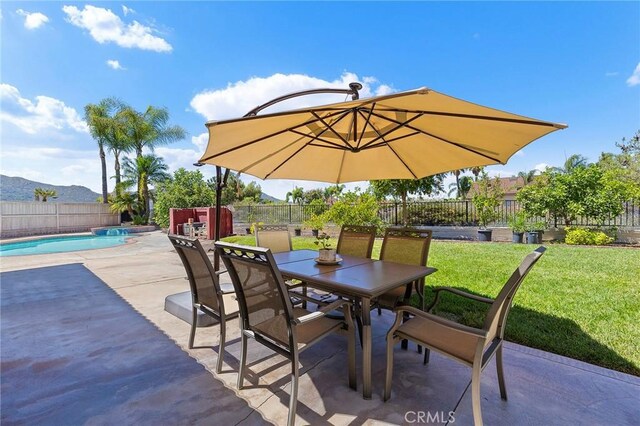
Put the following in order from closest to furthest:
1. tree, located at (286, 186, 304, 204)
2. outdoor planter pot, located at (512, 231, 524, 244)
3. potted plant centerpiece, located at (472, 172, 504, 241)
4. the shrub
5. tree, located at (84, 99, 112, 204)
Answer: the shrub, outdoor planter pot, located at (512, 231, 524, 244), potted plant centerpiece, located at (472, 172, 504, 241), tree, located at (84, 99, 112, 204), tree, located at (286, 186, 304, 204)

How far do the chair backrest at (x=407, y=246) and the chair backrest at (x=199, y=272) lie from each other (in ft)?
6.67

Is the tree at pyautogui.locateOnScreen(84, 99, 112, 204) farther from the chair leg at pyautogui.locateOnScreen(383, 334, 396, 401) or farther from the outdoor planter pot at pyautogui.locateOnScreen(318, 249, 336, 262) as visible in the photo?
the chair leg at pyautogui.locateOnScreen(383, 334, 396, 401)

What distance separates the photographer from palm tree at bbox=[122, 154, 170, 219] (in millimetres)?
18781

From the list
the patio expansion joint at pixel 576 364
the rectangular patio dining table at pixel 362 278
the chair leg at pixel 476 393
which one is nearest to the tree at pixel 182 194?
the rectangular patio dining table at pixel 362 278

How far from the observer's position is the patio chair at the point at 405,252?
9.40 ft

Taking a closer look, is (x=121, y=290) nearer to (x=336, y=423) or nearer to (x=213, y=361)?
(x=213, y=361)

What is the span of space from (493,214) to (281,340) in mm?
10773

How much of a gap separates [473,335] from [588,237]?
381 inches

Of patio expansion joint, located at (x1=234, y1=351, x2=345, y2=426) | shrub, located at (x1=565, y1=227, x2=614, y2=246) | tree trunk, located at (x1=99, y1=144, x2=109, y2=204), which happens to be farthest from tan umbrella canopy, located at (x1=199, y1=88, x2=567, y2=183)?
tree trunk, located at (x1=99, y1=144, x2=109, y2=204)

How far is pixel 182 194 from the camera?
15789mm

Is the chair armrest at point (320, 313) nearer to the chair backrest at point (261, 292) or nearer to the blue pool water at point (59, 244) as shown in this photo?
the chair backrest at point (261, 292)

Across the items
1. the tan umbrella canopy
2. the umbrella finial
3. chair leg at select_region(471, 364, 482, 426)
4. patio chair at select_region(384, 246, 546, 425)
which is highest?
the umbrella finial

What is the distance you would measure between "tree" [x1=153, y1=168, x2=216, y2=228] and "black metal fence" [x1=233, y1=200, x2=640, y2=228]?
2704 mm

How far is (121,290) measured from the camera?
4.72 metres
